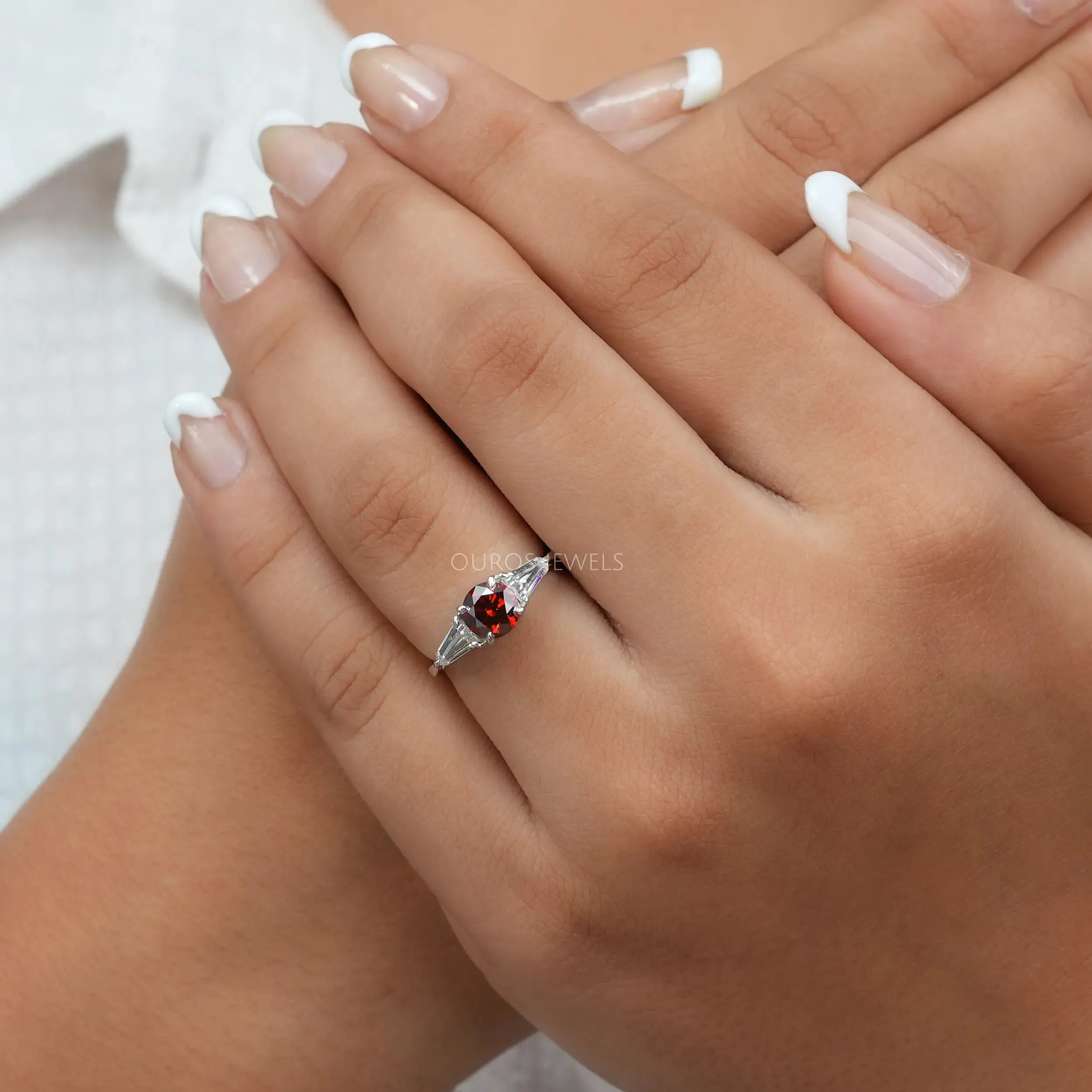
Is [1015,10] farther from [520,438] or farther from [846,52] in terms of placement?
[520,438]

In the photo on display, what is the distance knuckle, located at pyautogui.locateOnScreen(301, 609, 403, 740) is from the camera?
2.29ft

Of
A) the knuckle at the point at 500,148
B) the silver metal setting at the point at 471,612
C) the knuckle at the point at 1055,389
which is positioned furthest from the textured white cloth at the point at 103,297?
the knuckle at the point at 1055,389

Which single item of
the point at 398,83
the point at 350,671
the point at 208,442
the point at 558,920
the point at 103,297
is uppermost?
the point at 103,297

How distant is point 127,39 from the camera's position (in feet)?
3.81

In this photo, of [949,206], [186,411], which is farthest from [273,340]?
[949,206]

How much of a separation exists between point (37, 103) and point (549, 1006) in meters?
1.08

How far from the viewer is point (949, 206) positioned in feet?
2.56

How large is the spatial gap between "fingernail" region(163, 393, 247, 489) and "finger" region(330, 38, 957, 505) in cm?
14

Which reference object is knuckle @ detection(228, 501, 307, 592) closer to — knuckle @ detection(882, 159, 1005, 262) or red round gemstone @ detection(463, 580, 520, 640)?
red round gemstone @ detection(463, 580, 520, 640)

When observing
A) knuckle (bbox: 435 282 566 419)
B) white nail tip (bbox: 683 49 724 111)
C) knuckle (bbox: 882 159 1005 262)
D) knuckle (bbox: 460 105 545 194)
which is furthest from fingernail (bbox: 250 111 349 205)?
knuckle (bbox: 882 159 1005 262)

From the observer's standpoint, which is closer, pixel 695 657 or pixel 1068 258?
pixel 695 657

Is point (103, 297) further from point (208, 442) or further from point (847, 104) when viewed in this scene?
point (847, 104)

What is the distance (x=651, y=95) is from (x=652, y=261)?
329 mm

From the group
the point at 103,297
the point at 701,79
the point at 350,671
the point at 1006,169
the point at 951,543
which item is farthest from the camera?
the point at 103,297
